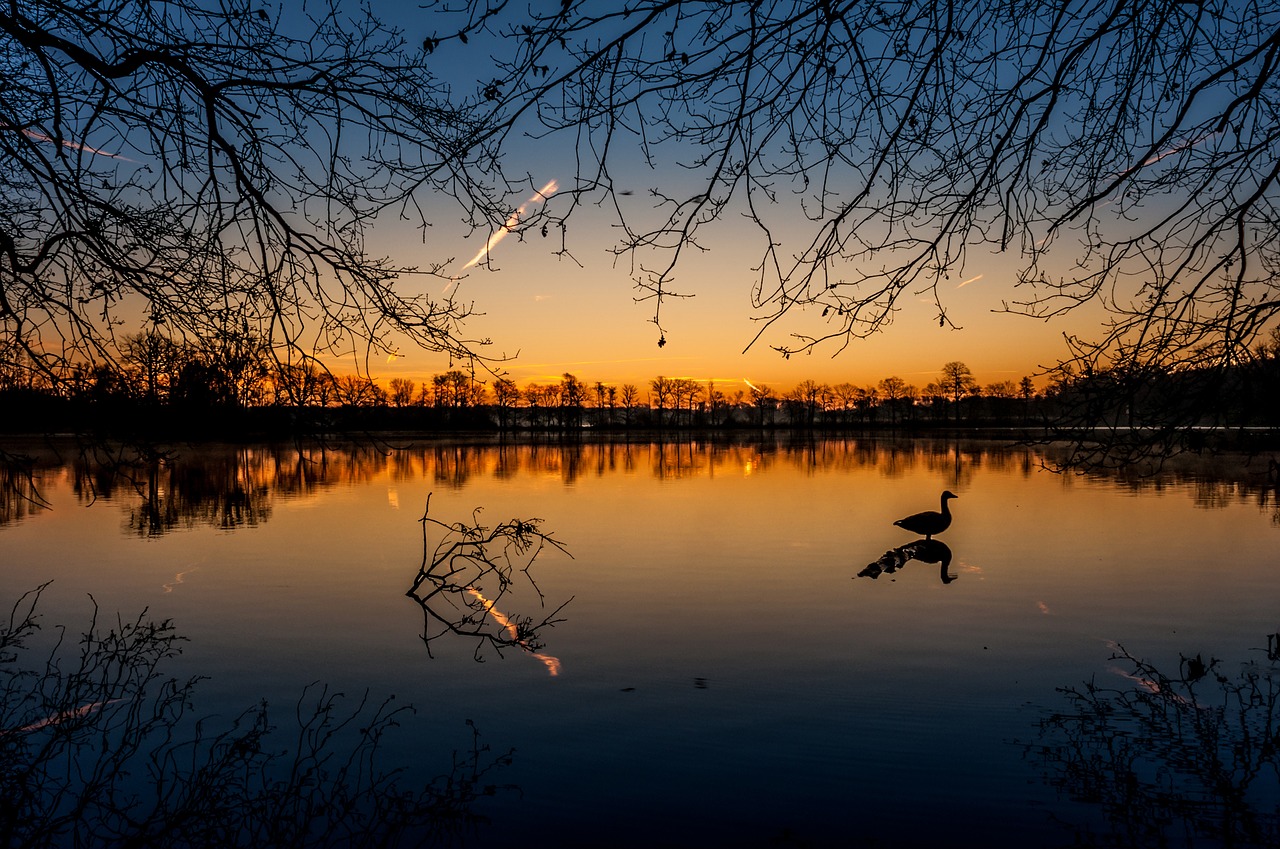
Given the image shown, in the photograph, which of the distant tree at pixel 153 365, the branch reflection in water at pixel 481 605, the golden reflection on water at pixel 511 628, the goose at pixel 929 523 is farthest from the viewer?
the goose at pixel 929 523

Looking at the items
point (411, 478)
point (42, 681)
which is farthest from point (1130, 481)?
point (42, 681)

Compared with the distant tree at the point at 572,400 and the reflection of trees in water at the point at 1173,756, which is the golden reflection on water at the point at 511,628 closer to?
the reflection of trees in water at the point at 1173,756

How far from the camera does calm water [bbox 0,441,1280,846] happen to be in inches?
262

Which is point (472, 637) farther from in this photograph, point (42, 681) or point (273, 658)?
point (42, 681)

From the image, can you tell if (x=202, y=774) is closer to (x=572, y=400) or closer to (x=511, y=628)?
(x=511, y=628)

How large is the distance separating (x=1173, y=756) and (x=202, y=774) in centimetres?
771

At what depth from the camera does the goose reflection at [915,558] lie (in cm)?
1652

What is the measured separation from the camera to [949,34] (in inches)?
149

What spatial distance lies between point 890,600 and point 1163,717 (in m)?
6.04

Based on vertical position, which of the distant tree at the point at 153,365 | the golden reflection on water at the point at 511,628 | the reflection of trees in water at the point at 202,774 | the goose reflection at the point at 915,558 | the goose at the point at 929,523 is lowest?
the goose reflection at the point at 915,558

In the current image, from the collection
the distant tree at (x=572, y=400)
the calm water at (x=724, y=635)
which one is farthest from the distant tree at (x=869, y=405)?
the calm water at (x=724, y=635)

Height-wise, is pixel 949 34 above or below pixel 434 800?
above

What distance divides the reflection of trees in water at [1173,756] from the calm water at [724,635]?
0.20 m

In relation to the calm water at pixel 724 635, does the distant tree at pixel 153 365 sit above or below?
above
